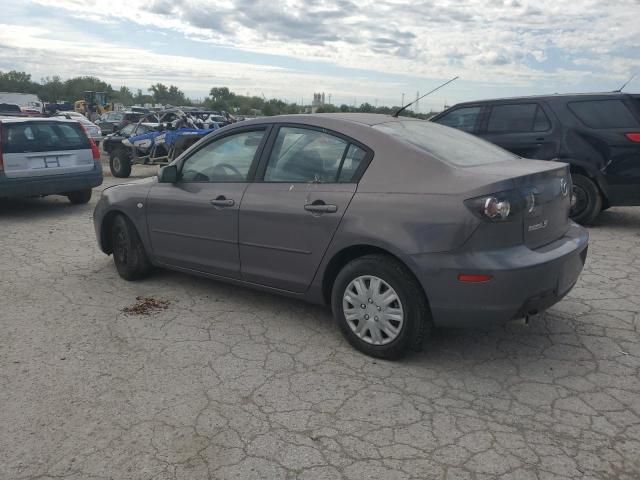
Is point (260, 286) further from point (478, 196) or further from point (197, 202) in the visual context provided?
point (478, 196)

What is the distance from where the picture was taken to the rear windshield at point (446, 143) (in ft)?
11.6

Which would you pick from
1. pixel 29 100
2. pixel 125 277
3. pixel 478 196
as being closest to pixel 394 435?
pixel 478 196

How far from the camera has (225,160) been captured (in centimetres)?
444

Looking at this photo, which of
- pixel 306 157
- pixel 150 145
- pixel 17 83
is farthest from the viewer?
pixel 17 83

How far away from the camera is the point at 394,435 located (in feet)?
9.06

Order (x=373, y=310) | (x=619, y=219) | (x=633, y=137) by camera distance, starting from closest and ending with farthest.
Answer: (x=373, y=310)
(x=633, y=137)
(x=619, y=219)

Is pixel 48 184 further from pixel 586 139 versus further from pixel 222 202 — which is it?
pixel 586 139

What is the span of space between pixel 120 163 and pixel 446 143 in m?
11.6

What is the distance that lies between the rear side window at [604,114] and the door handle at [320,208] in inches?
192

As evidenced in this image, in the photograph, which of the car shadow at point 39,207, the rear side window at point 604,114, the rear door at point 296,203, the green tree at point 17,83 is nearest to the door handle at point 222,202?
the rear door at point 296,203

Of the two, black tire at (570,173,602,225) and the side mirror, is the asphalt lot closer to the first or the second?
the side mirror

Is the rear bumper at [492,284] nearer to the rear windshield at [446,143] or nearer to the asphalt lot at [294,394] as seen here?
the asphalt lot at [294,394]

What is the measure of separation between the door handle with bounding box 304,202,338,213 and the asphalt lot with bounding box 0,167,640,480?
941 mm


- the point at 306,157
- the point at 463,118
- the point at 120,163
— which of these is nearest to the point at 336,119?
A: the point at 306,157
